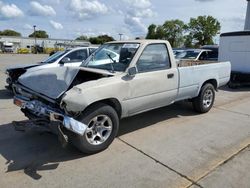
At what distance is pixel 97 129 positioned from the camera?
13.8 feet

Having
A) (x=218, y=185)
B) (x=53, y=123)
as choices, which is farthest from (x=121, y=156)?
(x=218, y=185)

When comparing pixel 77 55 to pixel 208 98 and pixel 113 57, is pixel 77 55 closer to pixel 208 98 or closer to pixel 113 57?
pixel 113 57

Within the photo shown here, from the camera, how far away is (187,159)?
3996 mm

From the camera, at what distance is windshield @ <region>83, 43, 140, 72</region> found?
16.0ft

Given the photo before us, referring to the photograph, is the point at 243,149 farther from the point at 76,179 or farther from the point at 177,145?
the point at 76,179

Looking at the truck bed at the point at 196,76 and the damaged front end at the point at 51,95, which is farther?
the truck bed at the point at 196,76

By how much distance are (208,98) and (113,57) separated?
2.93 metres

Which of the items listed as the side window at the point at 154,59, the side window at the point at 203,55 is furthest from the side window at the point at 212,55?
the side window at the point at 154,59

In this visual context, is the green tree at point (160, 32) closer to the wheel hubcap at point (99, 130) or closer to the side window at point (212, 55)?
the side window at point (212, 55)

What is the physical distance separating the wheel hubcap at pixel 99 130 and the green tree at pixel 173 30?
6268 cm

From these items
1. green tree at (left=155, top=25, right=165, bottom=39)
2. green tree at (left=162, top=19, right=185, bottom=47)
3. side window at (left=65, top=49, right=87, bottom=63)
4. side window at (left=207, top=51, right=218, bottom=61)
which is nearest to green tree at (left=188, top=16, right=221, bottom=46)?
green tree at (left=162, top=19, right=185, bottom=47)

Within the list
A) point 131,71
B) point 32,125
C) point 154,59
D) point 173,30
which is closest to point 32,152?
point 32,125

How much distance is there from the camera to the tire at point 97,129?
3.94 meters

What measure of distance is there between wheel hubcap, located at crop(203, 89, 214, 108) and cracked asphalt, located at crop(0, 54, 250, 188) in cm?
71
